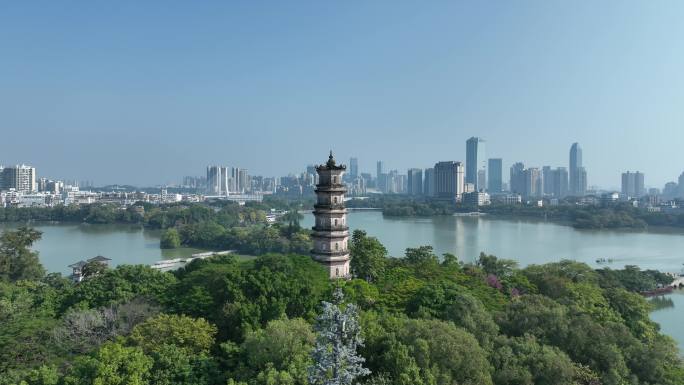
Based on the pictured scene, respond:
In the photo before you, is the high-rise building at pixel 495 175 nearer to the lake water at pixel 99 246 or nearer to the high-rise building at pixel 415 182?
the high-rise building at pixel 415 182

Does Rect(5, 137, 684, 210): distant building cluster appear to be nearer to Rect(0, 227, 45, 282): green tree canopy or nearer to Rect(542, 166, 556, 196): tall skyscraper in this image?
Rect(542, 166, 556, 196): tall skyscraper

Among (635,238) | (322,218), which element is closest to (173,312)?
(322,218)

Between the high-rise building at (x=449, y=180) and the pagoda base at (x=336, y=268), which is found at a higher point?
the high-rise building at (x=449, y=180)

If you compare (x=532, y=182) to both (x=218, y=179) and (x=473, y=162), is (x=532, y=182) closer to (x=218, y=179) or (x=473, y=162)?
(x=473, y=162)

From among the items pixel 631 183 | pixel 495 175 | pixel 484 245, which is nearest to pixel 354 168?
pixel 495 175

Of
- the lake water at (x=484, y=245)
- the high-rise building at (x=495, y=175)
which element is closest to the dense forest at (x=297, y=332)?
the lake water at (x=484, y=245)

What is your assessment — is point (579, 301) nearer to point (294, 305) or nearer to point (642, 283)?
point (294, 305)
